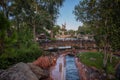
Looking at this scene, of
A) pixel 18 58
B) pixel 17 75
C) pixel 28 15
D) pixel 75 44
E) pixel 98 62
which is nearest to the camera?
pixel 17 75

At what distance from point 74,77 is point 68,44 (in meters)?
31.3

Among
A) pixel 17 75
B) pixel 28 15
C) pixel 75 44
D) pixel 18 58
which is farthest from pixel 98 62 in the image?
pixel 75 44

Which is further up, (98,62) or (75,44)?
(75,44)

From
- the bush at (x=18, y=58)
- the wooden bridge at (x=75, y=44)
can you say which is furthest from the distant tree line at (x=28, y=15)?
the wooden bridge at (x=75, y=44)

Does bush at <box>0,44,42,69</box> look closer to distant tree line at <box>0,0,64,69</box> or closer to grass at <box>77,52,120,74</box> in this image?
distant tree line at <box>0,0,64,69</box>

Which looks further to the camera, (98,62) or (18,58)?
(98,62)

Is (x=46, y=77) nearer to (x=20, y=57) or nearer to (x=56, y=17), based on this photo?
(x=20, y=57)

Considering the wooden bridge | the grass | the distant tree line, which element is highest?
the distant tree line

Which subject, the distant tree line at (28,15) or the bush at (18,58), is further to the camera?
the distant tree line at (28,15)

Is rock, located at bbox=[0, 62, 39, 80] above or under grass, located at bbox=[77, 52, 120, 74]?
above

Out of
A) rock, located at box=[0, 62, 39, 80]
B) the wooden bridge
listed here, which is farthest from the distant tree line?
rock, located at box=[0, 62, 39, 80]

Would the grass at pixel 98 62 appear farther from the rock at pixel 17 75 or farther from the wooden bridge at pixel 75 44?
the wooden bridge at pixel 75 44

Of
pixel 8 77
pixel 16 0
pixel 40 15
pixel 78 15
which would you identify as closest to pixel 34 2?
pixel 40 15

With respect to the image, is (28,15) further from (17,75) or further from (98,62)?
(17,75)
